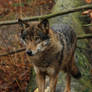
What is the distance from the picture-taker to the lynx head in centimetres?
374

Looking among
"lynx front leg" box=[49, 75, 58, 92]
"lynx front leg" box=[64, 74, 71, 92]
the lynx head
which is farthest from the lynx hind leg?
the lynx head

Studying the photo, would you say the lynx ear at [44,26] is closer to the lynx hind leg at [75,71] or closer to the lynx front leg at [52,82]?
the lynx front leg at [52,82]

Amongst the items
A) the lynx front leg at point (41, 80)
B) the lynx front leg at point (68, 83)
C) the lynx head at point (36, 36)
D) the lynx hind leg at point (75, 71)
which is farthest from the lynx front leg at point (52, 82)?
the lynx hind leg at point (75, 71)

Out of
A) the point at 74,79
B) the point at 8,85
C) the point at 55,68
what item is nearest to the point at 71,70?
the point at 74,79

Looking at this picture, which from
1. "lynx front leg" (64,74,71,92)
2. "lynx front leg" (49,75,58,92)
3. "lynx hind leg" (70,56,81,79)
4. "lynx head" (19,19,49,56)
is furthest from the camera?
"lynx hind leg" (70,56,81,79)

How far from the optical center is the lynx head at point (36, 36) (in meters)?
3.74

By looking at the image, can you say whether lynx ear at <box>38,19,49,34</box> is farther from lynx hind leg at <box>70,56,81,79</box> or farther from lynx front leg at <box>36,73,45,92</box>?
lynx hind leg at <box>70,56,81,79</box>

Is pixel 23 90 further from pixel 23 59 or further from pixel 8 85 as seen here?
pixel 23 59

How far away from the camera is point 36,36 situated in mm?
3768

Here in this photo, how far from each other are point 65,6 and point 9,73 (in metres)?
3.17

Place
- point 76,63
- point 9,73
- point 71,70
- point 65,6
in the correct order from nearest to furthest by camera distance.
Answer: point 71,70
point 76,63
point 9,73
point 65,6

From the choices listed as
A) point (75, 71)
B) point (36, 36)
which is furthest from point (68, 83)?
point (36, 36)

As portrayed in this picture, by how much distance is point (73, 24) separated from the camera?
694cm

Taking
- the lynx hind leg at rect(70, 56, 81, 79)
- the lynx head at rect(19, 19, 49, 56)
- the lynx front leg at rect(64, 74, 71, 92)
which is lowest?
the lynx front leg at rect(64, 74, 71, 92)
